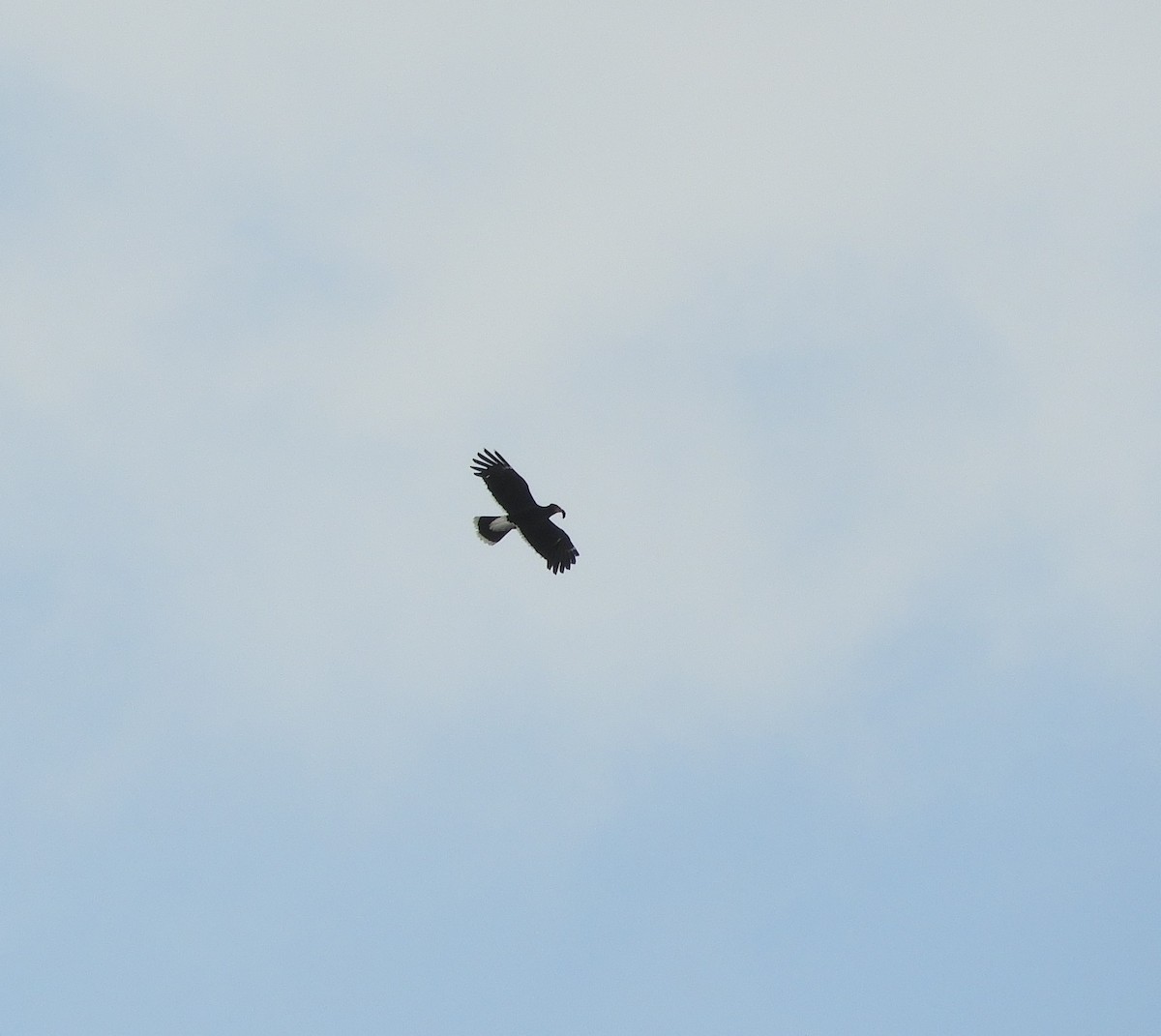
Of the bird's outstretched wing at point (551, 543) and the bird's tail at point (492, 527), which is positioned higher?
the bird's tail at point (492, 527)

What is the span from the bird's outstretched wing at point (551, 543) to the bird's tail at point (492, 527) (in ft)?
1.19

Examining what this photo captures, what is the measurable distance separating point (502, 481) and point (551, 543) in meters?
2.14

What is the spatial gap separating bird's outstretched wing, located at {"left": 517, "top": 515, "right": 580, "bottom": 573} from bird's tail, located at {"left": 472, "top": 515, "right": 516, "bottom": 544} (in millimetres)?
363

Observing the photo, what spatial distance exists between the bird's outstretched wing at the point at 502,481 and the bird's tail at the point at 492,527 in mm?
924

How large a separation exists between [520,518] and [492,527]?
0.87 meters

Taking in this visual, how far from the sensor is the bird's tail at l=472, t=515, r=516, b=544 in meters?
46.8

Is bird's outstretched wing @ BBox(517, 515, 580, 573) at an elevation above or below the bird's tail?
below

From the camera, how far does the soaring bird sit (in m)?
45.5

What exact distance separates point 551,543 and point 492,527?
4.31 ft

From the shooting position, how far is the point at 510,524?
46688 millimetres

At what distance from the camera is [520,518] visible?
46344 mm

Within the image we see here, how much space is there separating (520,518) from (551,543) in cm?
98

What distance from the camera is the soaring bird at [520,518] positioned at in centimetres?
4547

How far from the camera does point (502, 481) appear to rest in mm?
45500
